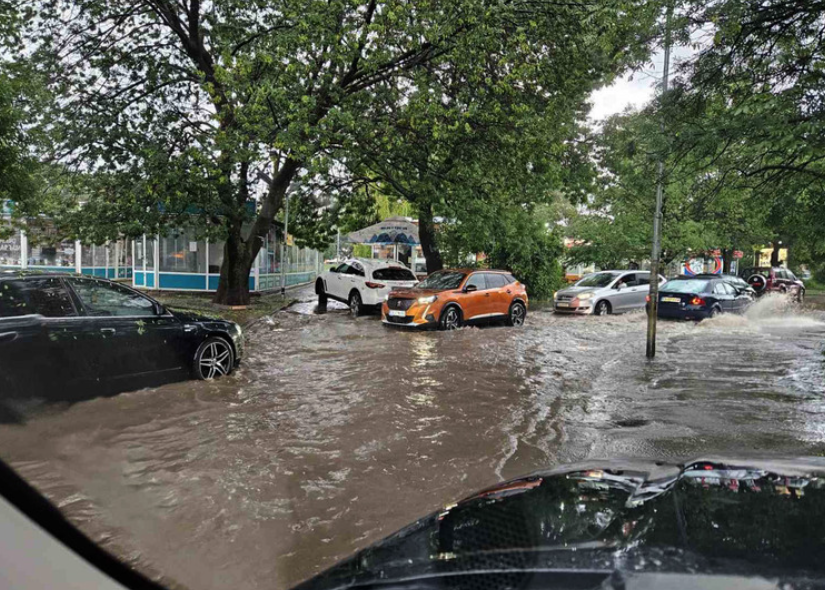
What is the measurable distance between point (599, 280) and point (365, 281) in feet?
28.5

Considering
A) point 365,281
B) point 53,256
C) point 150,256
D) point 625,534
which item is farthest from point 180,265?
point 625,534

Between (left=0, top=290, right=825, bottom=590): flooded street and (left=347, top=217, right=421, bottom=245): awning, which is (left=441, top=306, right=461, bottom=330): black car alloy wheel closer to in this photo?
(left=0, top=290, right=825, bottom=590): flooded street

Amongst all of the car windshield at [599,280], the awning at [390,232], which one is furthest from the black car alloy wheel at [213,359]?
the car windshield at [599,280]

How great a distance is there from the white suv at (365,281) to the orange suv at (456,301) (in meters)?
2.10

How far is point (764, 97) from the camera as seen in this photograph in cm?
541

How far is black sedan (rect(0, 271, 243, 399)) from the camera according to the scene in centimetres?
479

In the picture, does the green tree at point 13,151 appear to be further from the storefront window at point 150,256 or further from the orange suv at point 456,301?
the storefront window at point 150,256

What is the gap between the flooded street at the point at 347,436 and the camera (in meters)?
3.27

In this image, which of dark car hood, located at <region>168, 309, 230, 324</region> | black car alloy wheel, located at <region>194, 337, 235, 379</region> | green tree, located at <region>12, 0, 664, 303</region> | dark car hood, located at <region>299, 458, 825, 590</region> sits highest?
green tree, located at <region>12, 0, 664, 303</region>

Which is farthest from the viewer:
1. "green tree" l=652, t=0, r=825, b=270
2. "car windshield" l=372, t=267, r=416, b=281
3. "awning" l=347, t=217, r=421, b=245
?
"awning" l=347, t=217, r=421, b=245

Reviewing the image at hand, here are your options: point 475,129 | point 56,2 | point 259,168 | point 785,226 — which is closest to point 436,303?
point 475,129

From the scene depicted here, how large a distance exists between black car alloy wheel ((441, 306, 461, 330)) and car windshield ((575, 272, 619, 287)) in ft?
24.4

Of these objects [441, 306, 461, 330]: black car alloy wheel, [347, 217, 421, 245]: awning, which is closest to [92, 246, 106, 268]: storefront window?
[347, 217, 421, 245]: awning

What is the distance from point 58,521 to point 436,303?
12.3 metres
